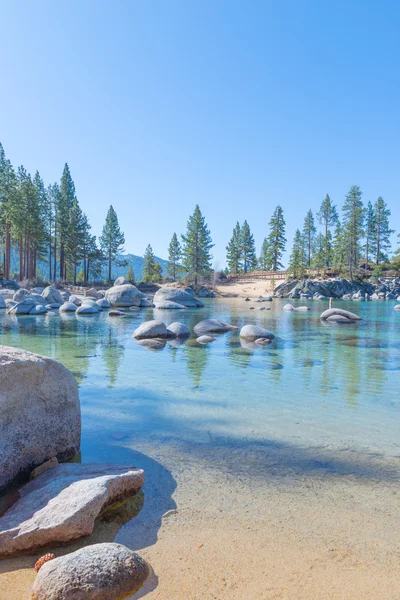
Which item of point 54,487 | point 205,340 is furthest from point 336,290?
point 54,487

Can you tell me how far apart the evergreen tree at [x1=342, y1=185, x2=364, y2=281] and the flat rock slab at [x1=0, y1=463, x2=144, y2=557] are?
64545 millimetres

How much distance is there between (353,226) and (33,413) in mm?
67659

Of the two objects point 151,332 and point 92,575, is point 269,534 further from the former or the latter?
point 151,332

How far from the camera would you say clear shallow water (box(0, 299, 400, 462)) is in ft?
15.8

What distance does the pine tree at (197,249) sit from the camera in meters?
58.8

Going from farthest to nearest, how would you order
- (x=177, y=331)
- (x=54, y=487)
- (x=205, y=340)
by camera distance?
(x=177, y=331) → (x=205, y=340) → (x=54, y=487)

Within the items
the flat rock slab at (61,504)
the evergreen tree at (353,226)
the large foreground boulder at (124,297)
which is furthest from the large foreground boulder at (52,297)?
the evergreen tree at (353,226)

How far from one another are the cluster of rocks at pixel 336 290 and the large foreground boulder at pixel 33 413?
4980cm

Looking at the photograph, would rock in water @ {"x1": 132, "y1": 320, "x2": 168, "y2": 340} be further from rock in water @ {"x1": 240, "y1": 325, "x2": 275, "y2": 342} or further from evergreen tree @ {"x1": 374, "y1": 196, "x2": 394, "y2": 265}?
evergreen tree @ {"x1": 374, "y1": 196, "x2": 394, "y2": 265}

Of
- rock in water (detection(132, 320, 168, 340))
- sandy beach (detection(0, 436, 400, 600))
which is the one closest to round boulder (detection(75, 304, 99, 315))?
rock in water (detection(132, 320, 168, 340))

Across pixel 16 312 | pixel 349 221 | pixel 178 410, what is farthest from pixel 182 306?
pixel 349 221

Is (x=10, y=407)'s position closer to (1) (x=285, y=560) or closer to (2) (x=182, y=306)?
(1) (x=285, y=560)

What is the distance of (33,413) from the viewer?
364 centimetres

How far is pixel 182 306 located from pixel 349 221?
4704cm
